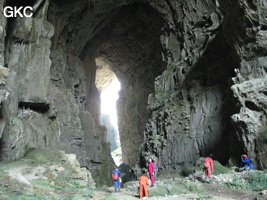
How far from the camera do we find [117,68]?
3931cm

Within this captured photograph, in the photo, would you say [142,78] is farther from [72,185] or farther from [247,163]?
[72,185]

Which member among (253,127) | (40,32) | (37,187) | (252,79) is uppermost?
(40,32)

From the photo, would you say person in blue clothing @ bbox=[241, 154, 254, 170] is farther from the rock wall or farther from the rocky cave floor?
the rocky cave floor

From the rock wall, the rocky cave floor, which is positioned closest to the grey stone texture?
the rock wall

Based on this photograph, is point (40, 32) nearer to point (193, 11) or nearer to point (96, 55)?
point (193, 11)

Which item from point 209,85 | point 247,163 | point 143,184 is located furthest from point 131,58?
point 143,184

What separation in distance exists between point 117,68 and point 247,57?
25570 millimetres

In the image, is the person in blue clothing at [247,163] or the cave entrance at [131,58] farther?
the cave entrance at [131,58]

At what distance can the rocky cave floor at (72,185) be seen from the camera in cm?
934

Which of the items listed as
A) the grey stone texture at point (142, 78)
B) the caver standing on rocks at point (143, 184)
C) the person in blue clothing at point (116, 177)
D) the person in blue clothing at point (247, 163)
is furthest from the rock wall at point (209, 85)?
the person in blue clothing at point (116, 177)

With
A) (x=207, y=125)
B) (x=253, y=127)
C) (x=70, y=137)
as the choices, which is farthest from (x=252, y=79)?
(x=70, y=137)

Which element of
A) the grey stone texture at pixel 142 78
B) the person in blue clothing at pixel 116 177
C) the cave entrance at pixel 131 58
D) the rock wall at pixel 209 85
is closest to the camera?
the person in blue clothing at pixel 116 177

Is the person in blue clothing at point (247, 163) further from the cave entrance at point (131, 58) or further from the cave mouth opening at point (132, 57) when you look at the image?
the cave mouth opening at point (132, 57)

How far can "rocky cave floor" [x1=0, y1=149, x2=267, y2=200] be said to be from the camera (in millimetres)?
9336
